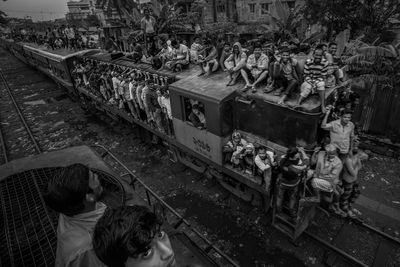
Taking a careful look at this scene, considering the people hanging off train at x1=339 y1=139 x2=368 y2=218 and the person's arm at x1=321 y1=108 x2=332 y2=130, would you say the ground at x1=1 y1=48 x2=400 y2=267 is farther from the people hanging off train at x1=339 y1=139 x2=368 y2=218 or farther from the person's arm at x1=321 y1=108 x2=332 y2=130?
the person's arm at x1=321 y1=108 x2=332 y2=130

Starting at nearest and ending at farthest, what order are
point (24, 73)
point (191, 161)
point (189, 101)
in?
point (189, 101), point (191, 161), point (24, 73)

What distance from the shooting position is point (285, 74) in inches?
218

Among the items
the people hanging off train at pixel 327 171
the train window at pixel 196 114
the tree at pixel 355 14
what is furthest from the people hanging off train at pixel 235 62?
the tree at pixel 355 14

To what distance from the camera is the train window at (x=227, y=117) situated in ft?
19.8

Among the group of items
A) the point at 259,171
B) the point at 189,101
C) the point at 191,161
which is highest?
the point at 189,101

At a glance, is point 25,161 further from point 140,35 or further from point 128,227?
point 140,35

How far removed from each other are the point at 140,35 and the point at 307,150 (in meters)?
13.0

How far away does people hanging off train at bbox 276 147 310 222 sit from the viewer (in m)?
4.85

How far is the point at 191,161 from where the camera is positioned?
8.16m

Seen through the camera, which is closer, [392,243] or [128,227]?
[128,227]

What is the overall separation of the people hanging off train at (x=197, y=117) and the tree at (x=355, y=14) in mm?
9035

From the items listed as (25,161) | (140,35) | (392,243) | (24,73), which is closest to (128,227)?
(25,161)

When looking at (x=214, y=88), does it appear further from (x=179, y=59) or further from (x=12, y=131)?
(x=12, y=131)

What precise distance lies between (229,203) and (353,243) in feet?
9.49
